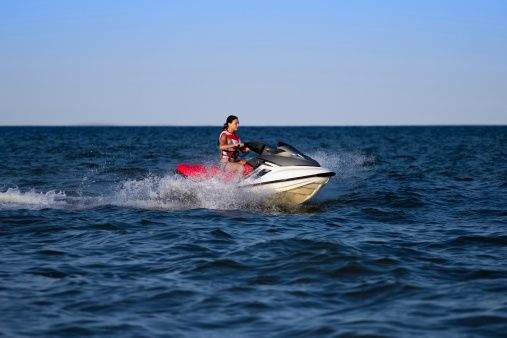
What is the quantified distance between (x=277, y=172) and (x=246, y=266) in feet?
18.7

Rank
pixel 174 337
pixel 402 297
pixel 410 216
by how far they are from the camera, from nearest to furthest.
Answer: pixel 174 337, pixel 402 297, pixel 410 216

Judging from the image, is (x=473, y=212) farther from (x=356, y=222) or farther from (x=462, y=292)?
(x=462, y=292)

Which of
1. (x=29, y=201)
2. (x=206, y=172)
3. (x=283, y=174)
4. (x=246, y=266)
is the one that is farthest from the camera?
(x=206, y=172)

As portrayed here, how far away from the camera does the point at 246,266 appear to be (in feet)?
27.2

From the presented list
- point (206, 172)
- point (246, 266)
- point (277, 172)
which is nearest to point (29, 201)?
point (206, 172)

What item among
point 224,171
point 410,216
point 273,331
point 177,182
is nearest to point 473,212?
point 410,216

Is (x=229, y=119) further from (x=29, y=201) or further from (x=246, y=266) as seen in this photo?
(x=246, y=266)

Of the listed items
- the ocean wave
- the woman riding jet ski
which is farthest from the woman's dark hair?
the ocean wave

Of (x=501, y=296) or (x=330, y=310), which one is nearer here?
(x=330, y=310)

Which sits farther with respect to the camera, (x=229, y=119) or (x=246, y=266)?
(x=229, y=119)

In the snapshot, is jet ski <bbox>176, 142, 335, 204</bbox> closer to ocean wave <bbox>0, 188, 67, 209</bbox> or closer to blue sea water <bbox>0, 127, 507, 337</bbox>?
blue sea water <bbox>0, 127, 507, 337</bbox>

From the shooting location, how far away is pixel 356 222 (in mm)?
12227

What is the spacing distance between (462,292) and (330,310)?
5.18ft

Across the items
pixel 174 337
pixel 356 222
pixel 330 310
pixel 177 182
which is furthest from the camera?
pixel 177 182
